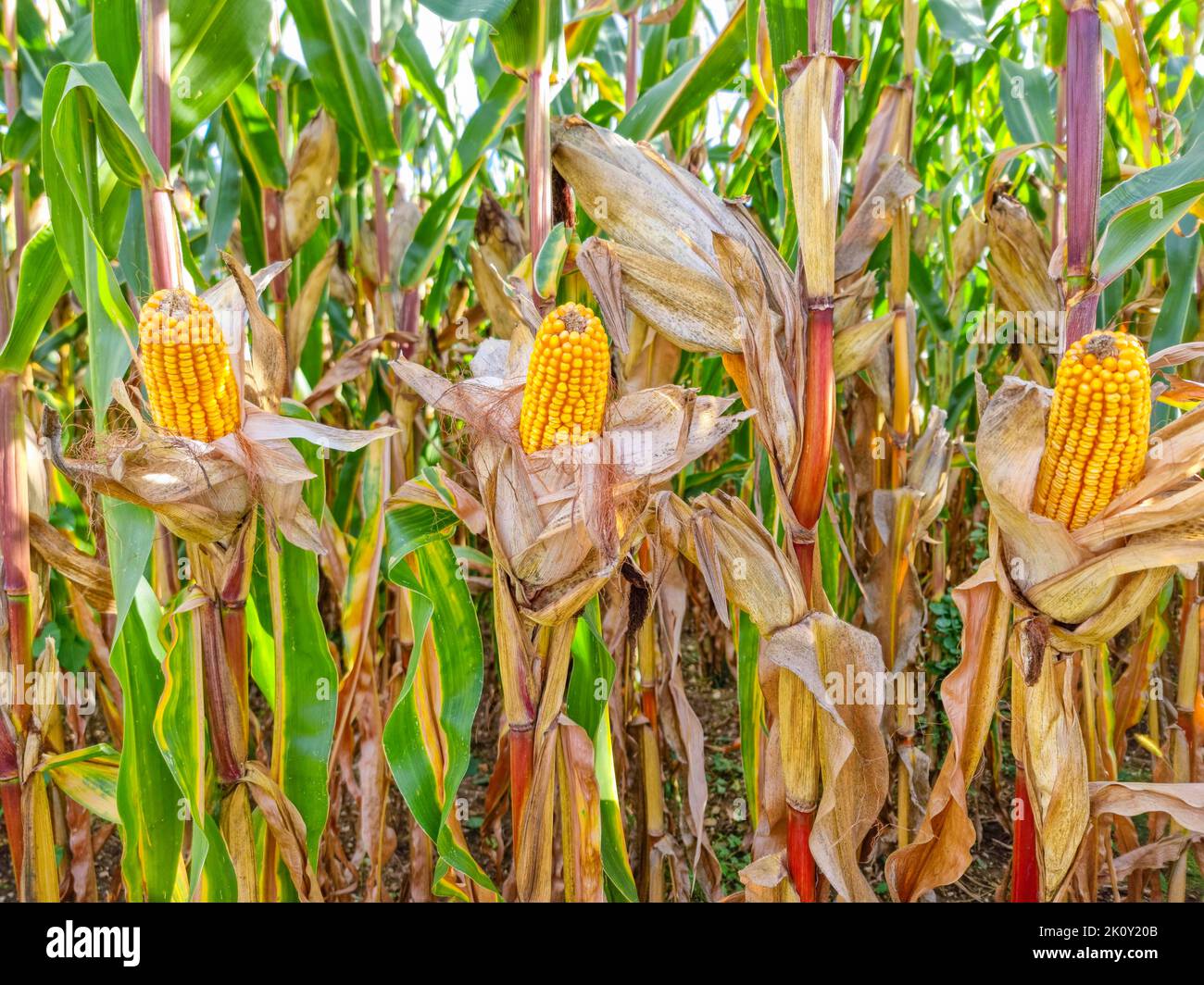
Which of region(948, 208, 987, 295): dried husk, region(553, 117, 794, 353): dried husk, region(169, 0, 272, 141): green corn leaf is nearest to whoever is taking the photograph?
region(553, 117, 794, 353): dried husk

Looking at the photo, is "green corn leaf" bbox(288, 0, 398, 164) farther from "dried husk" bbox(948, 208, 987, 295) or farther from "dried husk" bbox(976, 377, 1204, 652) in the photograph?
"dried husk" bbox(948, 208, 987, 295)

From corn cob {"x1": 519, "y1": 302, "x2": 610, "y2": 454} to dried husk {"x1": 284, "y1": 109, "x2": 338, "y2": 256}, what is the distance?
1.44m

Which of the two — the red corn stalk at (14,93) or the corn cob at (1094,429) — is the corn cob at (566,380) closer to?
the corn cob at (1094,429)

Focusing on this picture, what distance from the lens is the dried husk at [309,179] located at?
8.13 ft

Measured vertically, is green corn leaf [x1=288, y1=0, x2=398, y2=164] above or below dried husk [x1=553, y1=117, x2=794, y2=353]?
above

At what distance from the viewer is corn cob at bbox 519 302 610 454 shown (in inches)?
50.9

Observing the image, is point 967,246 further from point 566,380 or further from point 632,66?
point 566,380

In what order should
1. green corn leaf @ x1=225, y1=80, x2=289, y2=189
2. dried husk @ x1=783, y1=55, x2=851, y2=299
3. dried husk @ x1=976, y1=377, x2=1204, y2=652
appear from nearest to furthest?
dried husk @ x1=976, y1=377, x2=1204, y2=652 < dried husk @ x1=783, y1=55, x2=851, y2=299 < green corn leaf @ x1=225, y1=80, x2=289, y2=189

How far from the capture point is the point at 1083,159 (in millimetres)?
1508

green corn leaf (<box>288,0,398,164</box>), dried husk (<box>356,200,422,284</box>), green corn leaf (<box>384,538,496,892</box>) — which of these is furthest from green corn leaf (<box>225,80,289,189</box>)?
green corn leaf (<box>384,538,496,892</box>)

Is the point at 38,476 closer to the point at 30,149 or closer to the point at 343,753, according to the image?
the point at 30,149

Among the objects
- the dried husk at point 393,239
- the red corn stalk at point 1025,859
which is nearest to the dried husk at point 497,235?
the dried husk at point 393,239

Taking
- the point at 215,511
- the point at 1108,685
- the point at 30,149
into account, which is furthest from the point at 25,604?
the point at 1108,685

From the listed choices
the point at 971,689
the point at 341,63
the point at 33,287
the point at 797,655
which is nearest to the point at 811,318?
the point at 797,655
